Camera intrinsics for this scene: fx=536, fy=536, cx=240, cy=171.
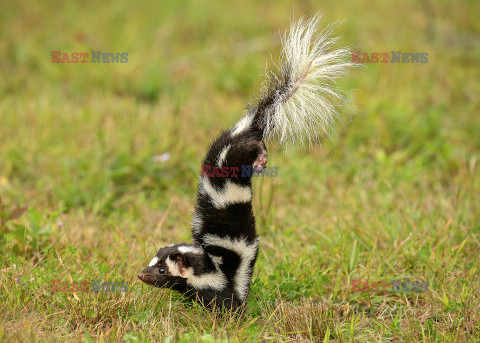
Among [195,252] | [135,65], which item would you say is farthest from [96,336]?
[135,65]

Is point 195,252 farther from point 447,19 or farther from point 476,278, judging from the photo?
Answer: point 447,19

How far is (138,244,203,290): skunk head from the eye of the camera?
3.11 metres

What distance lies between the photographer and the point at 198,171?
17.1ft

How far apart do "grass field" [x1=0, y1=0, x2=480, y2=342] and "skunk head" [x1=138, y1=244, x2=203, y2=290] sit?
5.7 inches

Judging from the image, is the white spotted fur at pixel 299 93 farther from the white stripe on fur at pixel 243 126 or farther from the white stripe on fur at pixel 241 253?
the white stripe on fur at pixel 241 253

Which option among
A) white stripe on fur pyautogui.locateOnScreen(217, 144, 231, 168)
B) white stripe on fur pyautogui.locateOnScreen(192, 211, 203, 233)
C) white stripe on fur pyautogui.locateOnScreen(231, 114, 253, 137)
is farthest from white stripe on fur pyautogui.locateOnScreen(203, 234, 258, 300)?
white stripe on fur pyautogui.locateOnScreen(231, 114, 253, 137)

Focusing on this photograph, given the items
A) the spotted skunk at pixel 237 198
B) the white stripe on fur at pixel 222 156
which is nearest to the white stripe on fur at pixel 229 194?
the spotted skunk at pixel 237 198

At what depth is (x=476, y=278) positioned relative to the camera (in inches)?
141

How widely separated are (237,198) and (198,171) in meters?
2.28

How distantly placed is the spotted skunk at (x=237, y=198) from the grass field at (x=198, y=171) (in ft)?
0.56

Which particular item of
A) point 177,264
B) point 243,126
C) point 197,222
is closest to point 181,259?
point 177,264

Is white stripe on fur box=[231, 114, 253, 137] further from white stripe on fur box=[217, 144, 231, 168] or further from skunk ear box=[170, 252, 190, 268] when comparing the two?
skunk ear box=[170, 252, 190, 268]

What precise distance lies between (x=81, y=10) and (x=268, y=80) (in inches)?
262

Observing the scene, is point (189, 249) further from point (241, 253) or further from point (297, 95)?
point (297, 95)
